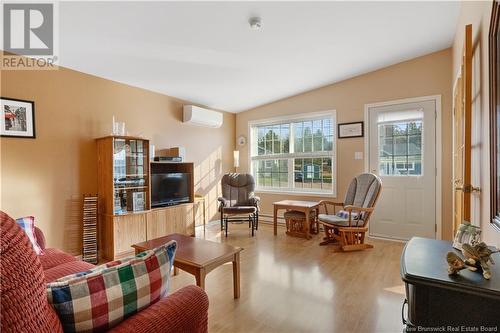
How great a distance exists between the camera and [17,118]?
2.77m

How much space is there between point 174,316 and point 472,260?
108 centimetres

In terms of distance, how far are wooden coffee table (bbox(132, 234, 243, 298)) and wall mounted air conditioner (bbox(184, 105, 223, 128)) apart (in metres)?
2.47

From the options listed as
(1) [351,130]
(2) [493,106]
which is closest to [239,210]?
(1) [351,130]

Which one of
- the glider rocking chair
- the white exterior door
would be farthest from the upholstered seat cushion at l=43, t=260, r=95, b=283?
the white exterior door

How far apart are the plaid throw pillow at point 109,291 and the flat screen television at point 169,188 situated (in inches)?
119

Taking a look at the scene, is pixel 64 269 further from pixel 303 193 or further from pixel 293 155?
pixel 293 155

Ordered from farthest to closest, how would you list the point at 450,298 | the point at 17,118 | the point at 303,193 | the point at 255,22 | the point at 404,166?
the point at 303,193, the point at 404,166, the point at 17,118, the point at 255,22, the point at 450,298

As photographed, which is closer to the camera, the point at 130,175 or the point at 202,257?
the point at 202,257

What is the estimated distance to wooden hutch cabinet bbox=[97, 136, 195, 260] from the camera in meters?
3.31

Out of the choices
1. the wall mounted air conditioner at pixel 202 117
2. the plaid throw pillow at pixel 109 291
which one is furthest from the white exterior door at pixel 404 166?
the plaid throw pillow at pixel 109 291

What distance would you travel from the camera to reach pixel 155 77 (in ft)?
12.0

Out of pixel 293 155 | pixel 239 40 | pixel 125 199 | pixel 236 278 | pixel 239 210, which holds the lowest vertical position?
pixel 236 278

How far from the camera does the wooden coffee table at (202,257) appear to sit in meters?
2.05

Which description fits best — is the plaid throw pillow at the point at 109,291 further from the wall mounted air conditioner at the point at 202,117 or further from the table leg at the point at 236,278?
the wall mounted air conditioner at the point at 202,117
